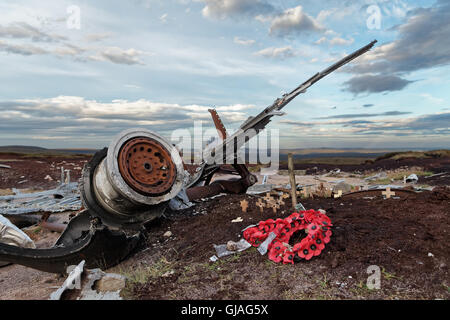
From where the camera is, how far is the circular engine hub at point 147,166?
18.3 ft

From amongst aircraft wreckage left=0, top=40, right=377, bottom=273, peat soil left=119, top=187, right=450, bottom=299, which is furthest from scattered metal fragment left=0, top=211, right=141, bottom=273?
peat soil left=119, top=187, right=450, bottom=299

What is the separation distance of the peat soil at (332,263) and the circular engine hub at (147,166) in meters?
1.18

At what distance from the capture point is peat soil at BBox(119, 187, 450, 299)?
145 inches

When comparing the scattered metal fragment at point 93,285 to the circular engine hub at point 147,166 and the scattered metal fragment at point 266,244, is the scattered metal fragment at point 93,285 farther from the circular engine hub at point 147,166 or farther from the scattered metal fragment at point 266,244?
the scattered metal fragment at point 266,244

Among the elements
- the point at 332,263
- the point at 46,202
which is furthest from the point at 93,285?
the point at 46,202

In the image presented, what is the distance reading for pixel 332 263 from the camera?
4.15m

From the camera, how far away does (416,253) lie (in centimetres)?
424

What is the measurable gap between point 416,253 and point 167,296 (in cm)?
342

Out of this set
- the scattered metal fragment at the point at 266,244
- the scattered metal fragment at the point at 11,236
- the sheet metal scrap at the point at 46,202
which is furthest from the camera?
the sheet metal scrap at the point at 46,202

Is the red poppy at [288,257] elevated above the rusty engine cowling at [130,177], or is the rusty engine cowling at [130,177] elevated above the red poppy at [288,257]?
the rusty engine cowling at [130,177]

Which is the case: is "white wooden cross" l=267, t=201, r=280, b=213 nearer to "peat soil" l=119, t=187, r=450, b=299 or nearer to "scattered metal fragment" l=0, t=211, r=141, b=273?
"peat soil" l=119, t=187, r=450, b=299

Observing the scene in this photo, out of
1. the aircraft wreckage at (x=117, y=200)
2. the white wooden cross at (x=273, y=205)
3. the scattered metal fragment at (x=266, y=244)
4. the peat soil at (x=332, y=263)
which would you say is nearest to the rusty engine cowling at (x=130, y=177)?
the aircraft wreckage at (x=117, y=200)

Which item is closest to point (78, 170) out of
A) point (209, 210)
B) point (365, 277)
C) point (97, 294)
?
point (209, 210)

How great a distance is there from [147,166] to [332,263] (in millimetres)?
3670
